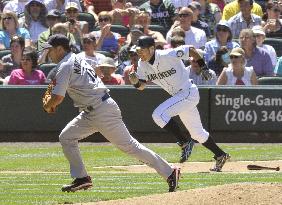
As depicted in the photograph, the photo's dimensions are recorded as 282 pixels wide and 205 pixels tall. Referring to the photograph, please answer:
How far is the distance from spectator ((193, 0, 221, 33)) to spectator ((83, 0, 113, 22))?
1.89 meters

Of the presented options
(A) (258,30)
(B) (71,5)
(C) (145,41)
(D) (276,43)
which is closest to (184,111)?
(C) (145,41)

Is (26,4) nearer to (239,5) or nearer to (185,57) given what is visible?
(239,5)

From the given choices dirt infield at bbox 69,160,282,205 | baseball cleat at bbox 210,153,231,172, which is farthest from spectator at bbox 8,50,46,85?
dirt infield at bbox 69,160,282,205

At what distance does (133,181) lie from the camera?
36.6 ft

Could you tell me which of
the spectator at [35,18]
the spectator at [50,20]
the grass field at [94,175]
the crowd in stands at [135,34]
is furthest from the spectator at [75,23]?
the grass field at [94,175]

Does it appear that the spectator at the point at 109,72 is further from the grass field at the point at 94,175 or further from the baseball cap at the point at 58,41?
the baseball cap at the point at 58,41

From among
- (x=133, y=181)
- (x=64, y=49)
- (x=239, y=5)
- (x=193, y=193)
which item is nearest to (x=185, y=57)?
(x=133, y=181)

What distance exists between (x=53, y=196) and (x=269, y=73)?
798 centimetres

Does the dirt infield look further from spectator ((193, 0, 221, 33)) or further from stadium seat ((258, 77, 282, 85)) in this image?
spectator ((193, 0, 221, 33))

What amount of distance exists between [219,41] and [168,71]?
4.49 meters

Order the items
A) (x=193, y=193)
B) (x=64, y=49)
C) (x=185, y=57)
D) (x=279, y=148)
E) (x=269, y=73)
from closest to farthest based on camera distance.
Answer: (x=193, y=193), (x=64, y=49), (x=185, y=57), (x=279, y=148), (x=269, y=73)

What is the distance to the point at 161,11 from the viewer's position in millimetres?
18469

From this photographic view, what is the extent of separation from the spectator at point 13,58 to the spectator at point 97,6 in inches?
111

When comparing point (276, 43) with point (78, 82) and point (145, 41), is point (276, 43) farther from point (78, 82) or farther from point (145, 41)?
point (78, 82)
